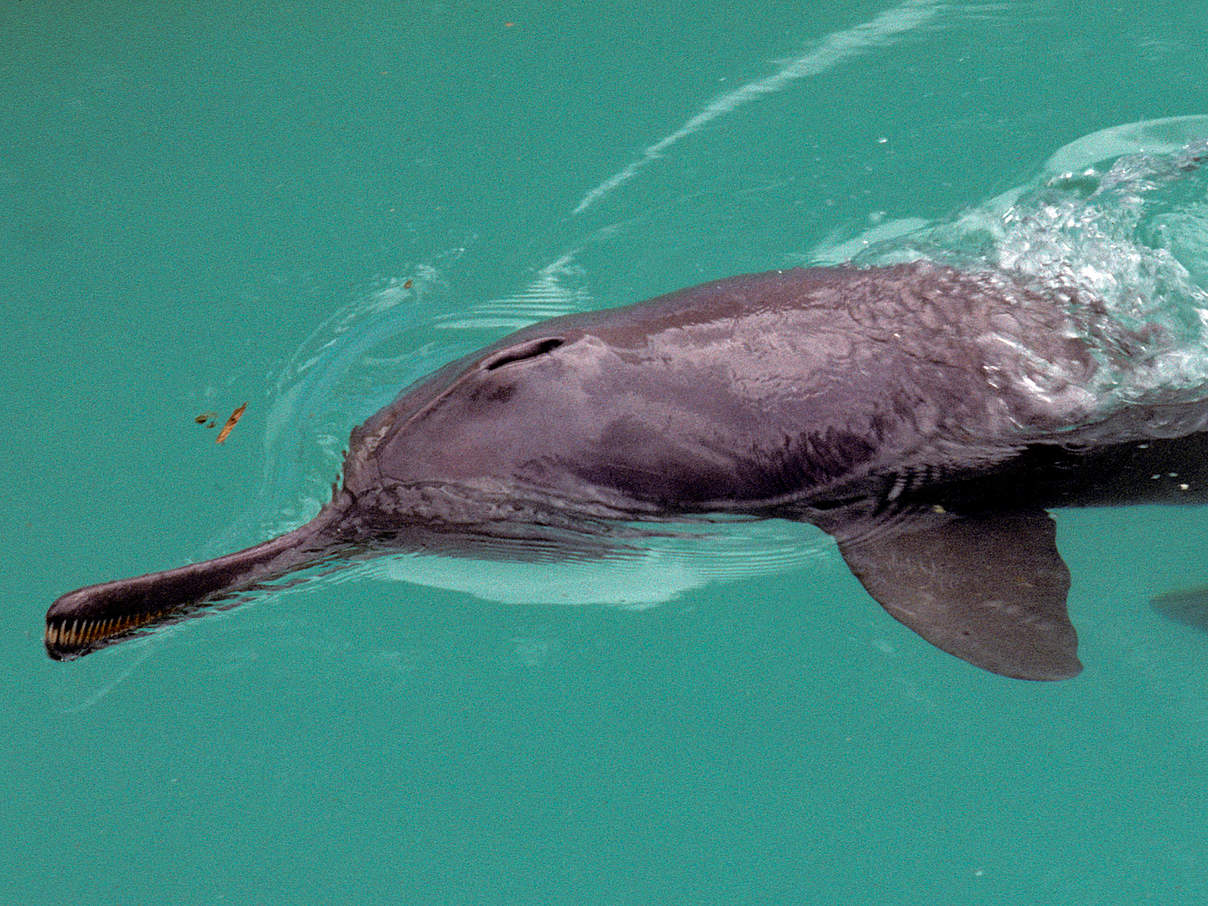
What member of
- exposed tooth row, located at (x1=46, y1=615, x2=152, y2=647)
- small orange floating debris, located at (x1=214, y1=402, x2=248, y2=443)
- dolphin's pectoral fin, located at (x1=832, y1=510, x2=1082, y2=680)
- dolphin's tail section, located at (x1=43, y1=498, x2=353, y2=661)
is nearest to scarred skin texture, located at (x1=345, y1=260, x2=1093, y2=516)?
dolphin's pectoral fin, located at (x1=832, y1=510, x2=1082, y2=680)

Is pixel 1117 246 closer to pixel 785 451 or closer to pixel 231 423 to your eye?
pixel 785 451

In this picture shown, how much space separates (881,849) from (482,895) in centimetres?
122

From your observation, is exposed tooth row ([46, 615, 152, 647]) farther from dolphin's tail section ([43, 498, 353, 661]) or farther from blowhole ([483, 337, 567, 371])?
blowhole ([483, 337, 567, 371])

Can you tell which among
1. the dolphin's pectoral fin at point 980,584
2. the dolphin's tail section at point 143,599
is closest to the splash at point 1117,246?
the dolphin's pectoral fin at point 980,584

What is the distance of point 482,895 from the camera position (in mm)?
3527

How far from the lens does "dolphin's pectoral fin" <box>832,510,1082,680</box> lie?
Result: 3.27 metres

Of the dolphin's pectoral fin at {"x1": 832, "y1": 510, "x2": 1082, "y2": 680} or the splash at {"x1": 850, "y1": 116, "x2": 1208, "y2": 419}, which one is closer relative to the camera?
Answer: the dolphin's pectoral fin at {"x1": 832, "y1": 510, "x2": 1082, "y2": 680}

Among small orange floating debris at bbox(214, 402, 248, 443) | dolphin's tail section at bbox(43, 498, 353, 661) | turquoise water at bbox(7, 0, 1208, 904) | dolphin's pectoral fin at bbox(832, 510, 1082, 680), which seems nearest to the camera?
dolphin's tail section at bbox(43, 498, 353, 661)

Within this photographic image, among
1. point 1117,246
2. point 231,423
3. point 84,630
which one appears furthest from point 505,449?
point 1117,246

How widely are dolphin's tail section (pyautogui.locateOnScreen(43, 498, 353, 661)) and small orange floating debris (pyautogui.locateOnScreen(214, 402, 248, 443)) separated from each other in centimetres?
145

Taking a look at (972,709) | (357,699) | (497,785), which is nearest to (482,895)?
(497,785)

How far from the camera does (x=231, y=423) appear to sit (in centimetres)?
471

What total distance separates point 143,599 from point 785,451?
72.1 inches

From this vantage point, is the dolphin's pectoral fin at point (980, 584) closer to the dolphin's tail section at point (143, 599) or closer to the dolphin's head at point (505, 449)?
the dolphin's head at point (505, 449)
